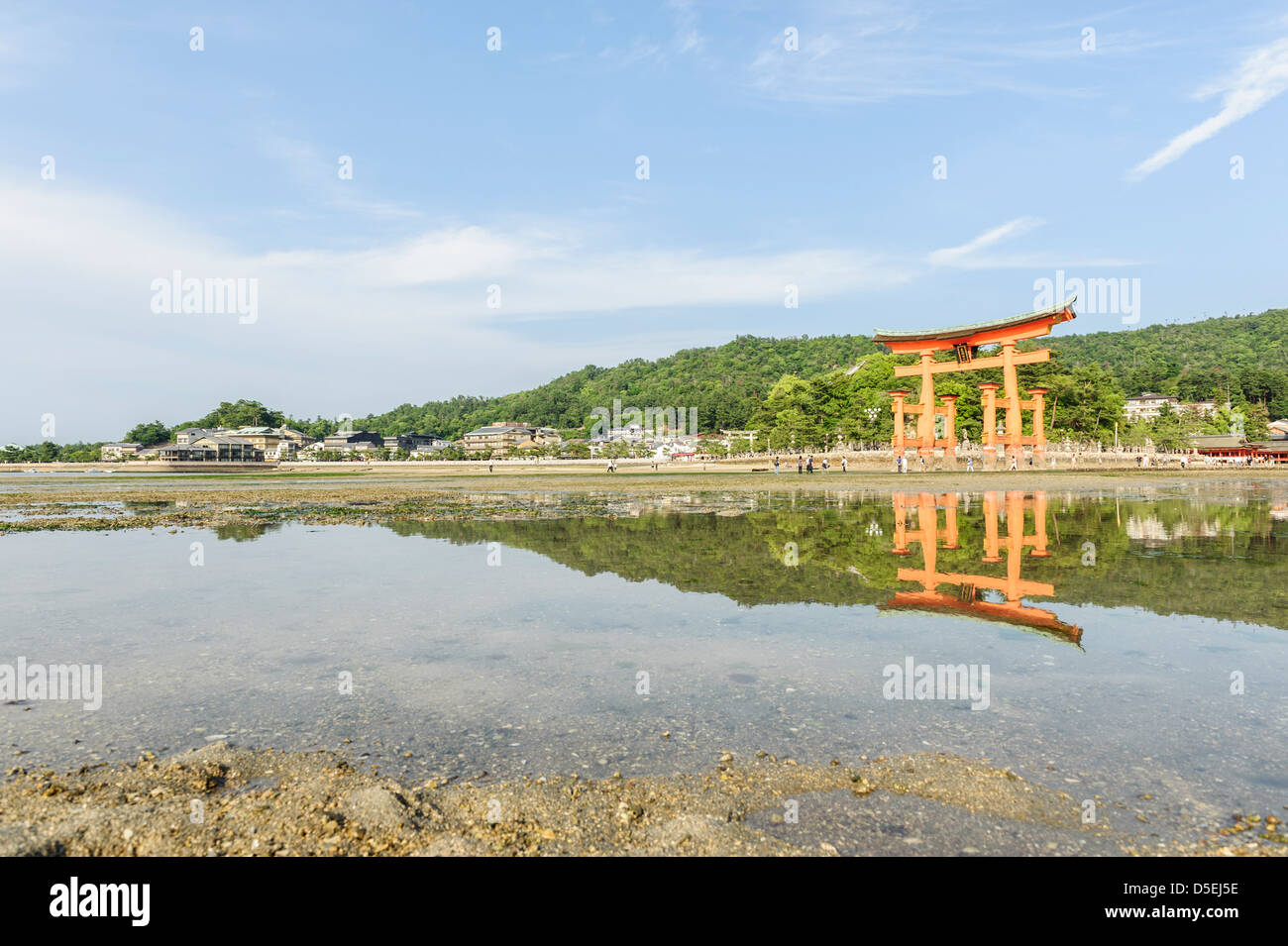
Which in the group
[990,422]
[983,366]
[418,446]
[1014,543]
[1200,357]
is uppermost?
[1200,357]

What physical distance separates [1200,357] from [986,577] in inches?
7304

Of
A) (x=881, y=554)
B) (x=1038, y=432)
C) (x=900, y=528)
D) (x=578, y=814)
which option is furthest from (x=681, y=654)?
(x=1038, y=432)

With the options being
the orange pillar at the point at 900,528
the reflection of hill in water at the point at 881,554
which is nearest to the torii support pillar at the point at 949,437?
the orange pillar at the point at 900,528

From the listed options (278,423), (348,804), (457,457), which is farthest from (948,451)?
(278,423)

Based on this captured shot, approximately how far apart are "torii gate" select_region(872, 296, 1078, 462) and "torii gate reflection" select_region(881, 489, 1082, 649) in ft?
110

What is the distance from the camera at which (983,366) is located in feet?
185

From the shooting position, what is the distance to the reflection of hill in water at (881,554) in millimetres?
10102

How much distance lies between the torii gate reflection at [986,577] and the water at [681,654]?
0.09 m

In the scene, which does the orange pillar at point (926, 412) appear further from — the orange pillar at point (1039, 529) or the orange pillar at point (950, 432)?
the orange pillar at point (1039, 529)

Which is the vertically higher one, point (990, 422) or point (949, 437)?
point (990, 422)

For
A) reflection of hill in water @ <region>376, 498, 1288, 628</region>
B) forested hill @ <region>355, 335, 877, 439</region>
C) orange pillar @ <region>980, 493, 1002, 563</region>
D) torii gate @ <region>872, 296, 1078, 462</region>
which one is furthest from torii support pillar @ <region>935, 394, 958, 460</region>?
forested hill @ <region>355, 335, 877, 439</region>

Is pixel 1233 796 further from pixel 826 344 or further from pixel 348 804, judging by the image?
pixel 826 344

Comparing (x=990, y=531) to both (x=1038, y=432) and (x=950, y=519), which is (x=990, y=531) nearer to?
(x=950, y=519)

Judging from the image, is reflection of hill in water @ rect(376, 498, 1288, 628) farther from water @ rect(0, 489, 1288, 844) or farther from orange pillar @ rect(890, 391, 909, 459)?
orange pillar @ rect(890, 391, 909, 459)
